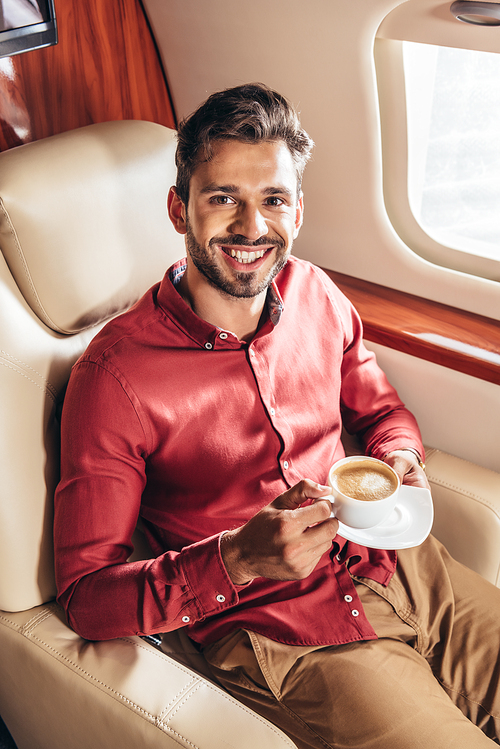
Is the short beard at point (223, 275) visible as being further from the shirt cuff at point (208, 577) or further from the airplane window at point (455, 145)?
the airplane window at point (455, 145)

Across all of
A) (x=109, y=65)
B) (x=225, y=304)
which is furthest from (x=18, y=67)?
(x=225, y=304)

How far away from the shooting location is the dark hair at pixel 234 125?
1.20 meters

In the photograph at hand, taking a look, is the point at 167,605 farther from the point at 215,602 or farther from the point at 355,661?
the point at 355,661

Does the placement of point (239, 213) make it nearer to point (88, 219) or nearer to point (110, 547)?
point (88, 219)

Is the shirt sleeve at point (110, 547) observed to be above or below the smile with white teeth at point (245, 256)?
below

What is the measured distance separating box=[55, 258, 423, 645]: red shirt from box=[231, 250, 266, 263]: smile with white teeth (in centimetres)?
12

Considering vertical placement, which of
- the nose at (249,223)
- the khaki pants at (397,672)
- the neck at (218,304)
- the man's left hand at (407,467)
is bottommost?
the khaki pants at (397,672)

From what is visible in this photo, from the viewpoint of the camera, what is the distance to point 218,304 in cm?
128

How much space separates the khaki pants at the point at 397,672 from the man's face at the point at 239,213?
0.67m

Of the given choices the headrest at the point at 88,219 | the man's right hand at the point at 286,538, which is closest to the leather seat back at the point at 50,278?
the headrest at the point at 88,219

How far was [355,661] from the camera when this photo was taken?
1104mm

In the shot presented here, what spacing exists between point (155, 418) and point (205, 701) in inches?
18.7

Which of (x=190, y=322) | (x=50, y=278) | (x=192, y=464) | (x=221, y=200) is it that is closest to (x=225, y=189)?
(x=221, y=200)

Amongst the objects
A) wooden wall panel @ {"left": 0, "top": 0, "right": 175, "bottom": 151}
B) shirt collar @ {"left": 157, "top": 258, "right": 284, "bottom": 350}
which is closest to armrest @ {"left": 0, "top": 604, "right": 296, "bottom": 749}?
shirt collar @ {"left": 157, "top": 258, "right": 284, "bottom": 350}
